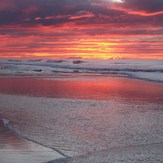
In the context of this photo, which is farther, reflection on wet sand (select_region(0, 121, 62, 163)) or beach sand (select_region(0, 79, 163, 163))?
beach sand (select_region(0, 79, 163, 163))

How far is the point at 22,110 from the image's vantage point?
48.6ft

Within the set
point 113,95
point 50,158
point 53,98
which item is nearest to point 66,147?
point 50,158

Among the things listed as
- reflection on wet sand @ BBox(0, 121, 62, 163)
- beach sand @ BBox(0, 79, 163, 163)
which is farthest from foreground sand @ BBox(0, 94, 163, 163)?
reflection on wet sand @ BBox(0, 121, 62, 163)

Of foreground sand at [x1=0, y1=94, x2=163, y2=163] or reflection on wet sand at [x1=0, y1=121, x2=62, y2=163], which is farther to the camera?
foreground sand at [x1=0, y1=94, x2=163, y2=163]

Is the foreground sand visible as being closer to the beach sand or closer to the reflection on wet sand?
the beach sand

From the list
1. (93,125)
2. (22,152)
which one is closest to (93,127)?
(93,125)

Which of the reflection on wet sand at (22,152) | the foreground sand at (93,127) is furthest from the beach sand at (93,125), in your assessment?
the reflection on wet sand at (22,152)

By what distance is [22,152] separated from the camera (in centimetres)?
874

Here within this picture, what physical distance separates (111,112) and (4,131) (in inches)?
178

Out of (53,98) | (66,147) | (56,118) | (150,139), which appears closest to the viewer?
(66,147)

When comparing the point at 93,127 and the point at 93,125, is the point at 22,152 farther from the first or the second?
the point at 93,125

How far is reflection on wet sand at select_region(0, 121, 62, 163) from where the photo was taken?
8.20 metres

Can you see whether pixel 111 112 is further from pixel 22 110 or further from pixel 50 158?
pixel 50 158

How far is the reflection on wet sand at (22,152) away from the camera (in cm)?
820
